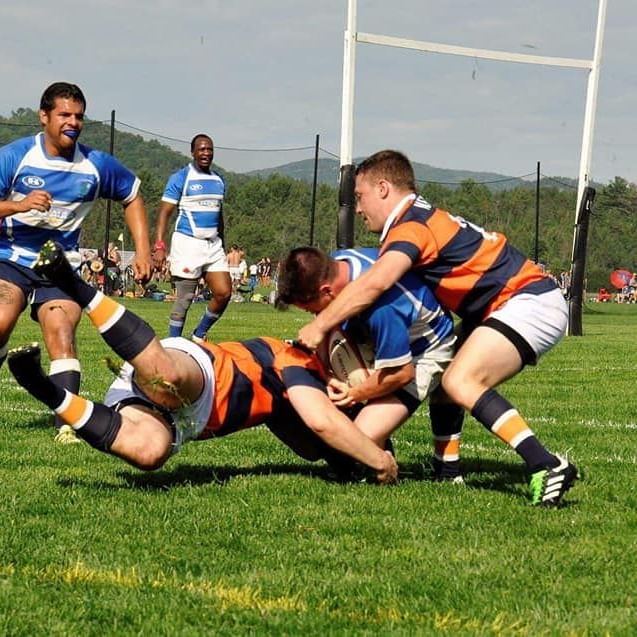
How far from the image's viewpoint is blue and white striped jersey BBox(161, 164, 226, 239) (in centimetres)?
1306

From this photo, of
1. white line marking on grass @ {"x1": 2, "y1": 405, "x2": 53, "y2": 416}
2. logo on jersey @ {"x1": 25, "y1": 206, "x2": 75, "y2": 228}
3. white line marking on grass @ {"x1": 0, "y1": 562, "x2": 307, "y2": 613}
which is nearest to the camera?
white line marking on grass @ {"x1": 0, "y1": 562, "x2": 307, "y2": 613}

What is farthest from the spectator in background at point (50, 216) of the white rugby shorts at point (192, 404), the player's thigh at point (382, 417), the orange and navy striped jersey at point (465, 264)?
the orange and navy striped jersey at point (465, 264)

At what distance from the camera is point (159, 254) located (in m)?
12.7

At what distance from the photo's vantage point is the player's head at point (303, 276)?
519 centimetres

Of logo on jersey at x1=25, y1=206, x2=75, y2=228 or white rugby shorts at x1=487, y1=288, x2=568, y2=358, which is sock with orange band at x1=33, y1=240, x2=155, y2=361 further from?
logo on jersey at x1=25, y1=206, x2=75, y2=228

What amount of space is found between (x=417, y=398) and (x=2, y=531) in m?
2.12

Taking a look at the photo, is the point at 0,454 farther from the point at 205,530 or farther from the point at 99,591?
the point at 99,591

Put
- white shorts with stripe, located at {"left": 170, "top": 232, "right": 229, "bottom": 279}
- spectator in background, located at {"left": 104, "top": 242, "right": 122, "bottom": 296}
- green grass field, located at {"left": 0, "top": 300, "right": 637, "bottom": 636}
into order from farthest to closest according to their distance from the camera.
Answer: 1. spectator in background, located at {"left": 104, "top": 242, "right": 122, "bottom": 296}
2. white shorts with stripe, located at {"left": 170, "top": 232, "right": 229, "bottom": 279}
3. green grass field, located at {"left": 0, "top": 300, "right": 637, "bottom": 636}

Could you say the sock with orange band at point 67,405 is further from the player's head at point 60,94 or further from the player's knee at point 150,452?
the player's head at point 60,94

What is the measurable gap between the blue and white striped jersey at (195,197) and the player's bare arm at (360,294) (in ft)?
26.4

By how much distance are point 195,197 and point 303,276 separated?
8.13 m

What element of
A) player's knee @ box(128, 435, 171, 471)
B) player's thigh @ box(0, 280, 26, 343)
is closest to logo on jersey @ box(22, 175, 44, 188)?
player's thigh @ box(0, 280, 26, 343)

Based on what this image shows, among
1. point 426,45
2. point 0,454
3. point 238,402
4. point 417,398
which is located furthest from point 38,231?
point 426,45

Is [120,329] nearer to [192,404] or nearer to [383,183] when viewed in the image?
[192,404]
